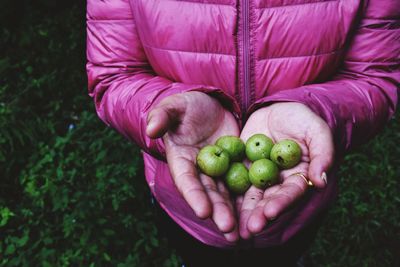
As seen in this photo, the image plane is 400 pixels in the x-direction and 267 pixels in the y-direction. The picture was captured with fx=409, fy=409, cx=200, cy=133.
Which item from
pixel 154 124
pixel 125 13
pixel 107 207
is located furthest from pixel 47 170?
pixel 154 124

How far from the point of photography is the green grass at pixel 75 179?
3.90m

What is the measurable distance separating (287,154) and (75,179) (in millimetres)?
2878

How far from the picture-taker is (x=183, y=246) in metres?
2.77

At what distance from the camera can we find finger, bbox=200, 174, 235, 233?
1761 millimetres

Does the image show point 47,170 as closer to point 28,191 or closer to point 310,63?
point 28,191

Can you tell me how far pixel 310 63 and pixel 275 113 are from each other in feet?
1.25

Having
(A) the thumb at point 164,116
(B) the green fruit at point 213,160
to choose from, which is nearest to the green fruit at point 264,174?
(B) the green fruit at point 213,160

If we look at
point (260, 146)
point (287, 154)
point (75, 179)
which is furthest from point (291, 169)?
point (75, 179)

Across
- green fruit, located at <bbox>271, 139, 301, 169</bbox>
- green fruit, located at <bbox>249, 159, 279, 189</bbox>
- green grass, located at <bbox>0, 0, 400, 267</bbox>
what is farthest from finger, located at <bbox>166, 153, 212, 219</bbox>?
green grass, located at <bbox>0, 0, 400, 267</bbox>

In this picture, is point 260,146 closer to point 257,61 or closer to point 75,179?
point 257,61

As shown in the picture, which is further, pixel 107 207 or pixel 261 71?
pixel 107 207

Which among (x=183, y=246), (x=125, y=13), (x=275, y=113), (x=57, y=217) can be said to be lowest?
(x=57, y=217)

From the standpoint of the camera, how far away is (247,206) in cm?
203

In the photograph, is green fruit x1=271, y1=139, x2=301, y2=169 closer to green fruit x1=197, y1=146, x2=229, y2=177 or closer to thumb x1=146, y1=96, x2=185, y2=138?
green fruit x1=197, y1=146, x2=229, y2=177
